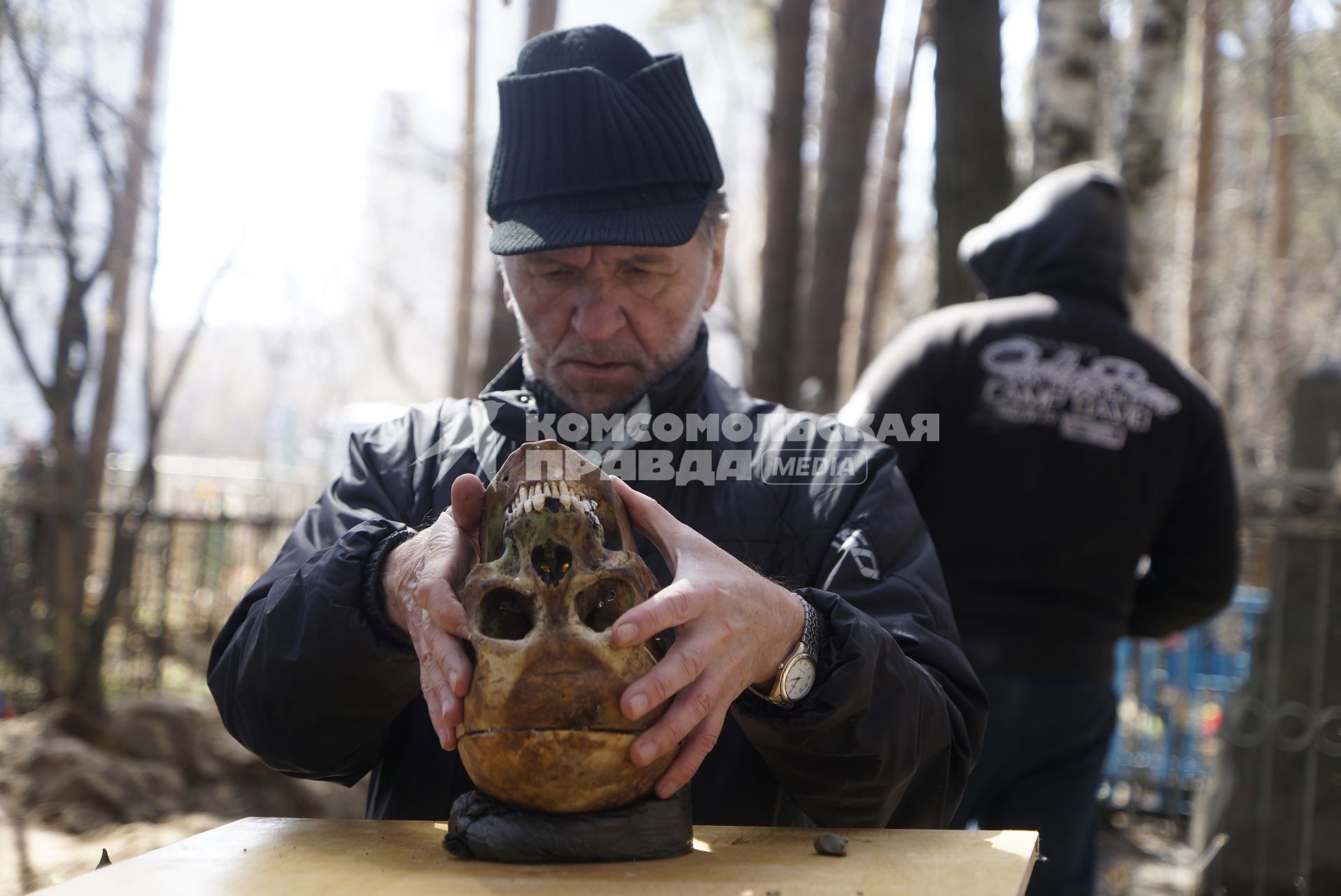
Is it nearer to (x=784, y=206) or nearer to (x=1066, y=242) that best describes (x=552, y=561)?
(x=1066, y=242)

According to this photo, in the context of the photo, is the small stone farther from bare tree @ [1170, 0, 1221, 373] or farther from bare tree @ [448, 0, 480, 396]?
bare tree @ [1170, 0, 1221, 373]

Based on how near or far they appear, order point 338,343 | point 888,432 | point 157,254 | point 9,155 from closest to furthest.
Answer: point 888,432 → point 9,155 → point 157,254 → point 338,343

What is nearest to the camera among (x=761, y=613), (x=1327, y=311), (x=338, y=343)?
(x=761, y=613)

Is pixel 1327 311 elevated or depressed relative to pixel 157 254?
elevated

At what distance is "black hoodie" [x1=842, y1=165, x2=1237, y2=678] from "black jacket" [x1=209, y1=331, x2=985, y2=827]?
1379 mm

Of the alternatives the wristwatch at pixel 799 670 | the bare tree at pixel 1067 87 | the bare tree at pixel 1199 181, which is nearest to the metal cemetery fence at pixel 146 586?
the bare tree at pixel 1067 87

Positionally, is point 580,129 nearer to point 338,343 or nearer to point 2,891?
point 2,891

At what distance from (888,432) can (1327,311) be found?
27.9m

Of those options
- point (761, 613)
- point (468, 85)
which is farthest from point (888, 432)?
point (468, 85)

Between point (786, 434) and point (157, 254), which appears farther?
point (157, 254)

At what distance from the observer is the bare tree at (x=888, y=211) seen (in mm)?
17016

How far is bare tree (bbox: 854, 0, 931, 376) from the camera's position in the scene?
1702cm

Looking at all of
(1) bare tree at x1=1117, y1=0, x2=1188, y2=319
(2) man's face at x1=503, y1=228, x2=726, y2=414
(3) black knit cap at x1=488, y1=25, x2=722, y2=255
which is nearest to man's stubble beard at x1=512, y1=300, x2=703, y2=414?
(2) man's face at x1=503, y1=228, x2=726, y2=414

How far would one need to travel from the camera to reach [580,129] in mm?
2379
